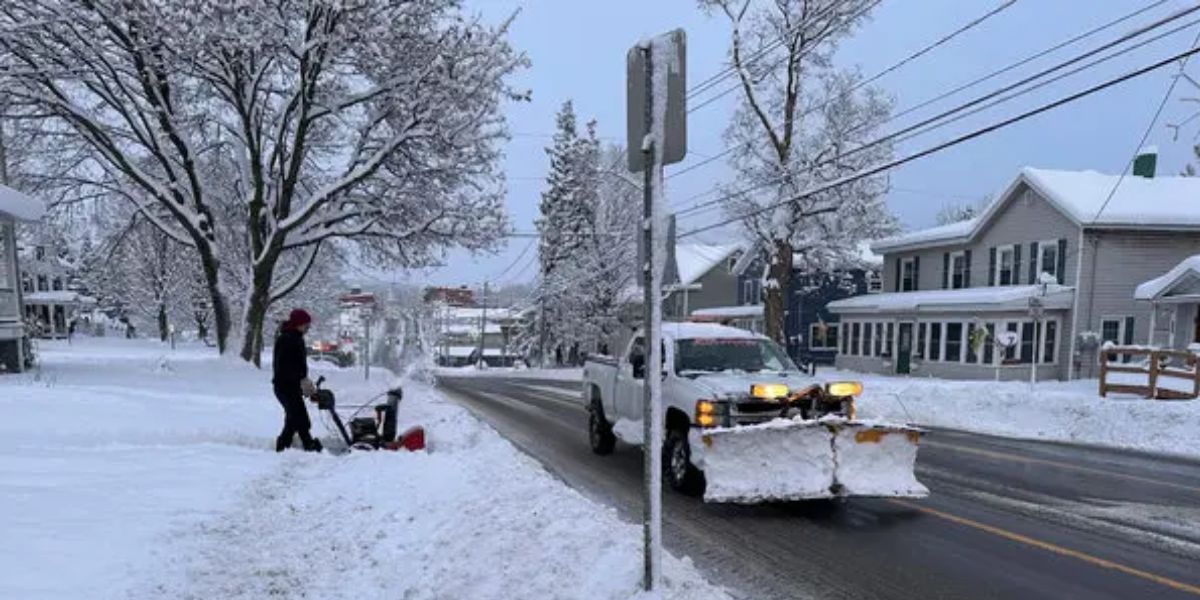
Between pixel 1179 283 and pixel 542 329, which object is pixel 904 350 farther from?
pixel 542 329

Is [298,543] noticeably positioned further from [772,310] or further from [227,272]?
[227,272]

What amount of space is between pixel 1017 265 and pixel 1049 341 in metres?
3.59

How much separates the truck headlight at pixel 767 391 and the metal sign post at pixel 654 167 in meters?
3.48

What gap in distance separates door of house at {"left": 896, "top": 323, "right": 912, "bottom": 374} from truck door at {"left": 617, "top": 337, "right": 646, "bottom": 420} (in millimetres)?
26593

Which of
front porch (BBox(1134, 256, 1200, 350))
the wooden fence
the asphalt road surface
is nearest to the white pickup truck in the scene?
the asphalt road surface

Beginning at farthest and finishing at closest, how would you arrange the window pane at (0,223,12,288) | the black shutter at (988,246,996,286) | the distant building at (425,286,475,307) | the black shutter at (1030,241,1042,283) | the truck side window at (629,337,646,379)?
the distant building at (425,286,475,307) < the black shutter at (988,246,996,286) < the black shutter at (1030,241,1042,283) < the window pane at (0,223,12,288) < the truck side window at (629,337,646,379)

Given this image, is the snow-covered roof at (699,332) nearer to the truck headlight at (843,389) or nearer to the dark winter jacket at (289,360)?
the truck headlight at (843,389)

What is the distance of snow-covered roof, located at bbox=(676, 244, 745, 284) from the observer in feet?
187

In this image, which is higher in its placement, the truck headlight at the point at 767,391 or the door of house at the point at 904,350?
the truck headlight at the point at 767,391

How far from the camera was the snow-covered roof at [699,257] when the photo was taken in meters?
56.9

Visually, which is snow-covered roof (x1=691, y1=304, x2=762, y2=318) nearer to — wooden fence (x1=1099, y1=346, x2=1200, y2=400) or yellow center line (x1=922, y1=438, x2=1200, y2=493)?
wooden fence (x1=1099, y1=346, x2=1200, y2=400)

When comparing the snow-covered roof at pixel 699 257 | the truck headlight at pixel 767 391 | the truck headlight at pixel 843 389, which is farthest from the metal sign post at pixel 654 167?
the snow-covered roof at pixel 699 257

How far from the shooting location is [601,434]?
1181 centimetres

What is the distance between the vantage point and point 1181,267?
23.5 meters
